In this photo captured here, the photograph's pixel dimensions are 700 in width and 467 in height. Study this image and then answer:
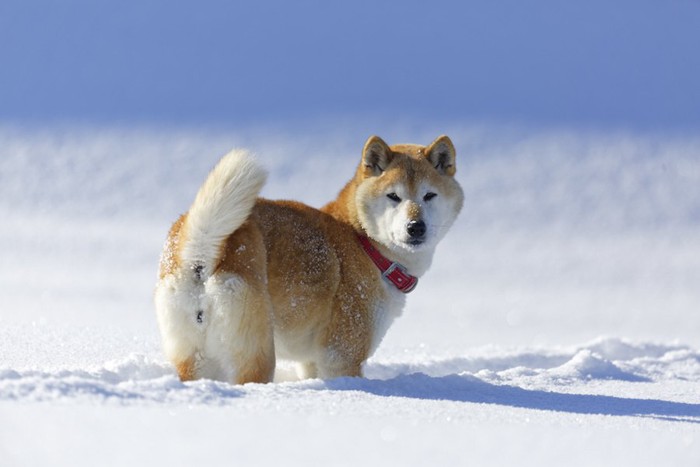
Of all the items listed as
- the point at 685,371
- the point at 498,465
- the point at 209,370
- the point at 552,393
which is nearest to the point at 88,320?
the point at 209,370

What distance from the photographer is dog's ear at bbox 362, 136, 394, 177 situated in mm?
4836

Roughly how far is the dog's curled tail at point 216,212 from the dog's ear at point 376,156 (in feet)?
3.31

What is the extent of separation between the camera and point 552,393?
4.59m

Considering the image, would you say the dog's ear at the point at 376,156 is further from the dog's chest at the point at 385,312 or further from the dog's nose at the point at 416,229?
the dog's chest at the point at 385,312

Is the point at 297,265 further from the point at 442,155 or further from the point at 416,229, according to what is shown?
the point at 442,155

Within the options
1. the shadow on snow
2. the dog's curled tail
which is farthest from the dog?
the shadow on snow

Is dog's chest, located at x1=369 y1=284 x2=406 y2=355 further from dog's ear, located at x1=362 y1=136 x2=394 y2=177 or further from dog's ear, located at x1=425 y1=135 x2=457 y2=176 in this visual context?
dog's ear, located at x1=425 y1=135 x2=457 y2=176

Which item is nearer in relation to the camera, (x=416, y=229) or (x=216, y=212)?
(x=216, y=212)

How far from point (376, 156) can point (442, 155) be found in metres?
0.40

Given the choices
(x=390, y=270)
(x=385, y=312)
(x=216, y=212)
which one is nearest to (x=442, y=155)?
(x=390, y=270)

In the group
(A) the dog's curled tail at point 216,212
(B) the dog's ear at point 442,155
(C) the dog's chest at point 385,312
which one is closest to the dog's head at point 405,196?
(B) the dog's ear at point 442,155

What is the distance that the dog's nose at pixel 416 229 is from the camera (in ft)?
15.0

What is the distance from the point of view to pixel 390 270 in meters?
4.71

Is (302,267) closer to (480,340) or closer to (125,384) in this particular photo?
(125,384)
